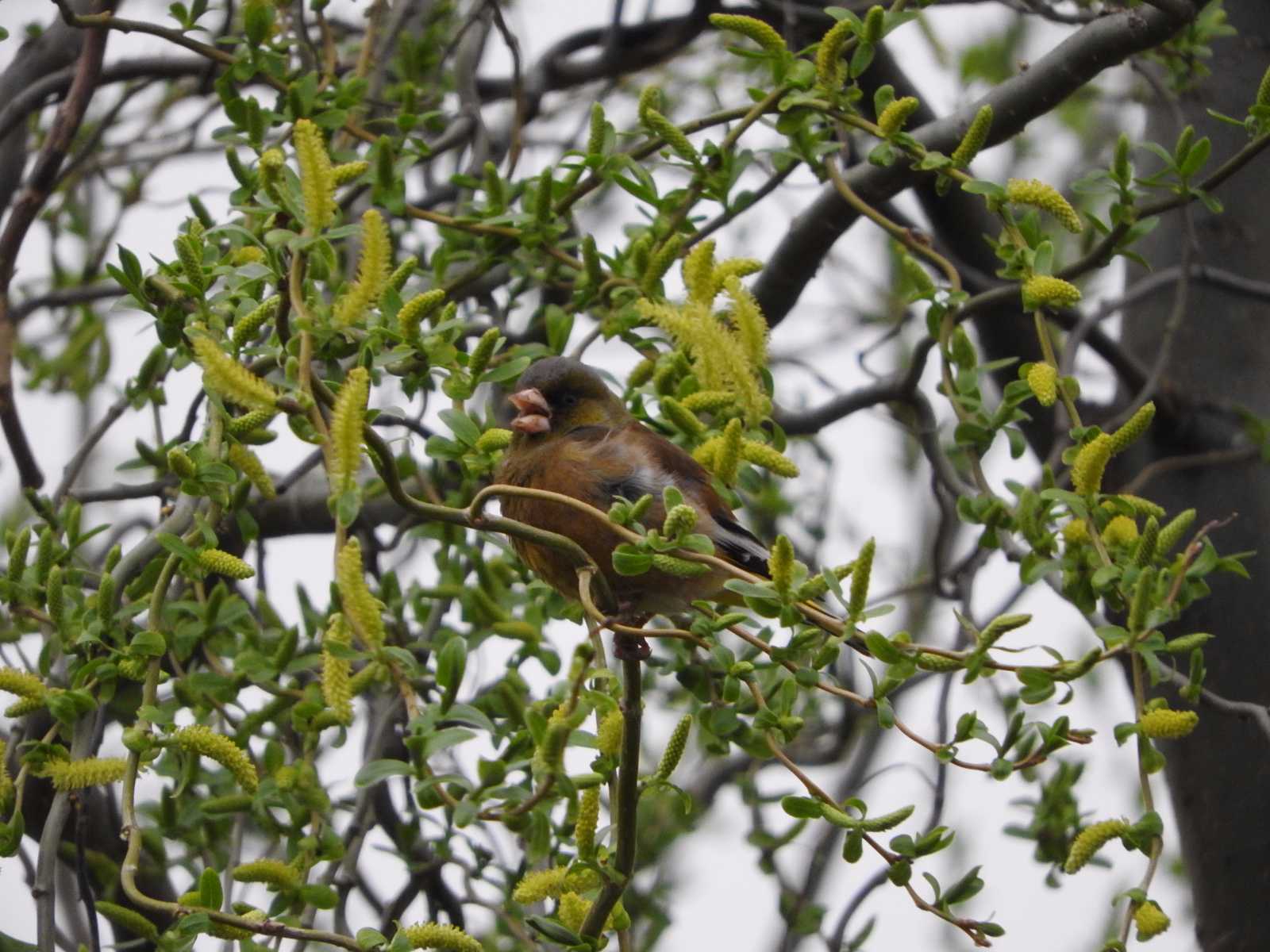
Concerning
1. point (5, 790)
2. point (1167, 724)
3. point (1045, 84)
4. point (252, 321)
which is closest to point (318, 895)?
point (5, 790)

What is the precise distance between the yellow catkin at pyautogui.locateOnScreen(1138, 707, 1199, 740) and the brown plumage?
40.7 inches

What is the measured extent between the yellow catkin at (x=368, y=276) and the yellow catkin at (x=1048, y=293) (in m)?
1.20

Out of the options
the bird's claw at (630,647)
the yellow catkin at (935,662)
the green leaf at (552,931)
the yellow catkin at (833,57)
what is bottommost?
the green leaf at (552,931)

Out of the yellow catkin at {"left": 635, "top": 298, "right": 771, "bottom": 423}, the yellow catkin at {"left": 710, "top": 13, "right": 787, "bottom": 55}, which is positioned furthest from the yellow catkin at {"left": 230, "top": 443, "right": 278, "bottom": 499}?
the yellow catkin at {"left": 710, "top": 13, "right": 787, "bottom": 55}

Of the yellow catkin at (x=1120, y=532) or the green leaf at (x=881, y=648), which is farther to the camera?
the yellow catkin at (x=1120, y=532)

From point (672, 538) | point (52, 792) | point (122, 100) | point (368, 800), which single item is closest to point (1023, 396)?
point (672, 538)

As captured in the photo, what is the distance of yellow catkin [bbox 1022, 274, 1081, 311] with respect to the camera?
2740 mm

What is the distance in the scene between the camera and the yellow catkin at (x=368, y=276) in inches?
89.8

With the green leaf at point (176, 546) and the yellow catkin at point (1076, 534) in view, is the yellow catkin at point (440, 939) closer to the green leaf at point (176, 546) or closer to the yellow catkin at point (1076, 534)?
the green leaf at point (176, 546)

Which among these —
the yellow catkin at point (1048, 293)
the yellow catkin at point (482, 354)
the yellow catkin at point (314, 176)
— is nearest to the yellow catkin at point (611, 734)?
the yellow catkin at point (482, 354)

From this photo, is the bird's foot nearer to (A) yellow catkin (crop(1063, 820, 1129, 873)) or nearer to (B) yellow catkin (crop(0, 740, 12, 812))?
(A) yellow catkin (crop(1063, 820, 1129, 873))

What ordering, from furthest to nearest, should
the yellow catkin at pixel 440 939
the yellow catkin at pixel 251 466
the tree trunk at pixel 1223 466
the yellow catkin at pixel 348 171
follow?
the tree trunk at pixel 1223 466 → the yellow catkin at pixel 348 171 → the yellow catkin at pixel 251 466 → the yellow catkin at pixel 440 939

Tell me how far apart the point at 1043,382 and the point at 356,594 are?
1293 mm

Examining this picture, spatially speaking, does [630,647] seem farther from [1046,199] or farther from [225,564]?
[1046,199]
